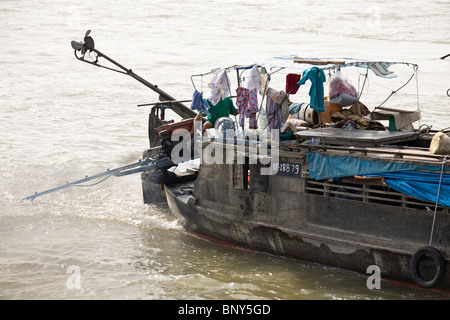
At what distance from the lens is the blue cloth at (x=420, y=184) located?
7.59m

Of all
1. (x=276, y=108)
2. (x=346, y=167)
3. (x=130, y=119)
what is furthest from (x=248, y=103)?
(x=130, y=119)

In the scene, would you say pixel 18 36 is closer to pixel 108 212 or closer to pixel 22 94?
pixel 22 94

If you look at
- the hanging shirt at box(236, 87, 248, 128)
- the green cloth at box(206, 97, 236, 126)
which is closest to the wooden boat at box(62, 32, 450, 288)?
the hanging shirt at box(236, 87, 248, 128)

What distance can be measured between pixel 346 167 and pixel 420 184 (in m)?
1.03

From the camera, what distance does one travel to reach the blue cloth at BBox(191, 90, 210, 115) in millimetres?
10727

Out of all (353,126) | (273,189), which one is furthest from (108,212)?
(353,126)

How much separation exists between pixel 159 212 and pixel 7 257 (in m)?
3.15

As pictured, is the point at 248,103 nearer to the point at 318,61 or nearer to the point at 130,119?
the point at 318,61

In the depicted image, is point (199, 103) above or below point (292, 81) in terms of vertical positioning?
below

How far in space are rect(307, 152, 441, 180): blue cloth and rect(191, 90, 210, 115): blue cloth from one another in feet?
8.98

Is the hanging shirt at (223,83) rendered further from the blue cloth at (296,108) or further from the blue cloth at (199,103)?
the blue cloth at (296,108)

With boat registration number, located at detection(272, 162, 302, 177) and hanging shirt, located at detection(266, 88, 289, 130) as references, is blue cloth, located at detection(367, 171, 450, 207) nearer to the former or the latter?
boat registration number, located at detection(272, 162, 302, 177)

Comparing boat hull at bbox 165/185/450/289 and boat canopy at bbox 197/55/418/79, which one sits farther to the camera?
boat canopy at bbox 197/55/418/79

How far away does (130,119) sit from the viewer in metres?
20.5
